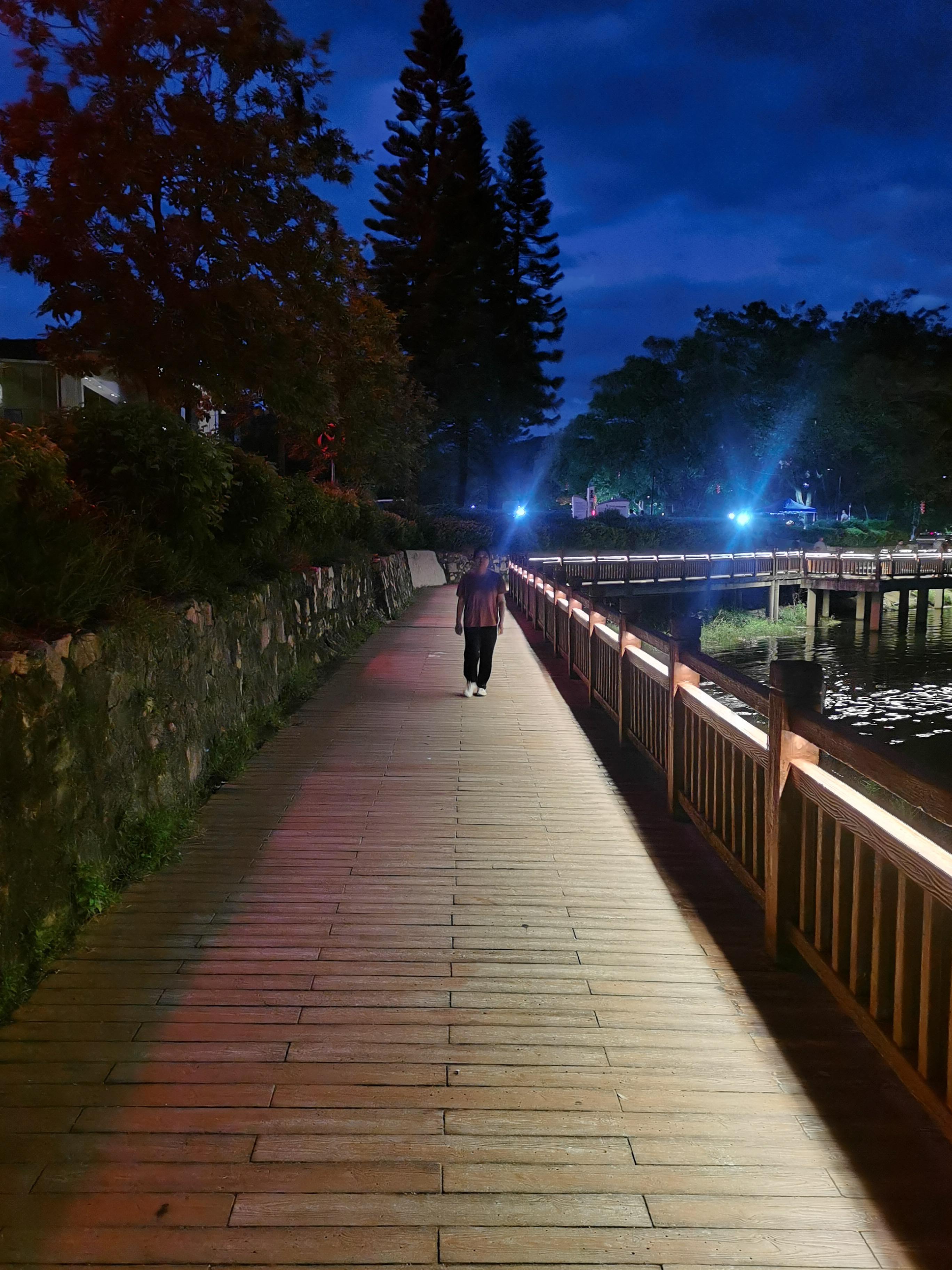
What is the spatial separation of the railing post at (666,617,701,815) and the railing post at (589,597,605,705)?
Result: 3567mm

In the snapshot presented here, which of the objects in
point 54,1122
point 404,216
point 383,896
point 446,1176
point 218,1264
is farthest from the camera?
point 404,216

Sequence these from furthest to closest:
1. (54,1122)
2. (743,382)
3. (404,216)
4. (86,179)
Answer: (743,382) < (404,216) < (86,179) < (54,1122)

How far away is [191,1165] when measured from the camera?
2.82 m

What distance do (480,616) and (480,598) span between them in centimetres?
19

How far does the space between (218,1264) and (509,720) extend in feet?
24.7

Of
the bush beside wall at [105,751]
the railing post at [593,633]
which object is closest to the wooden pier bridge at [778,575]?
the railing post at [593,633]

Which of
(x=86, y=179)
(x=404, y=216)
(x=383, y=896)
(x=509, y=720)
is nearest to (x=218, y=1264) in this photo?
(x=383, y=896)

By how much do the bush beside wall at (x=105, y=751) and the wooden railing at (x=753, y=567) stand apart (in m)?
24.8

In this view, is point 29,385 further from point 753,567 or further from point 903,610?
point 903,610

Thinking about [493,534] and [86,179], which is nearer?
[86,179]

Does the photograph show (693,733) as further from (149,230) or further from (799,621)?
(799,621)

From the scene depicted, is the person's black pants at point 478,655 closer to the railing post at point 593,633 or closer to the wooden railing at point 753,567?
the railing post at point 593,633

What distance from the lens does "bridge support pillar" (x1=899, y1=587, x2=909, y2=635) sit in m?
38.3

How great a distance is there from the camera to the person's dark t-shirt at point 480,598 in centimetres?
1062
